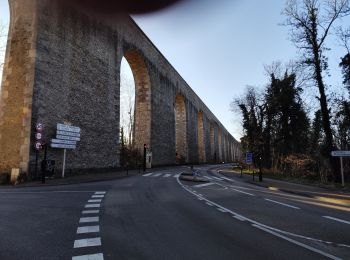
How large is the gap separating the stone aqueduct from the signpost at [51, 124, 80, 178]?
429 mm

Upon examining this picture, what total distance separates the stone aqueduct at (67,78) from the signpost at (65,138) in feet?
1.41

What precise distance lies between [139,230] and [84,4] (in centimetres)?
2372

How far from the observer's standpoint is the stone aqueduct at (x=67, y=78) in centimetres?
2023

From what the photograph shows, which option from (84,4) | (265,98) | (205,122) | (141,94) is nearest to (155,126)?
(141,94)

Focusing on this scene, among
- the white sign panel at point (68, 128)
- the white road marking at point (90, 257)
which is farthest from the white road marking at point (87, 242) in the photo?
the white sign panel at point (68, 128)

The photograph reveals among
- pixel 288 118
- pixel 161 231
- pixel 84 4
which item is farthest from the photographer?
pixel 288 118

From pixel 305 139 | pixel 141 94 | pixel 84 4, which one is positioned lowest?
pixel 305 139

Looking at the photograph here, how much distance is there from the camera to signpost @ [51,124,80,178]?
2147 centimetres

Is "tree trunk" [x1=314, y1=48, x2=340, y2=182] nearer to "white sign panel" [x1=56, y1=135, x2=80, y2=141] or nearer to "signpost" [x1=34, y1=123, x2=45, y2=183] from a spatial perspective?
"white sign panel" [x1=56, y1=135, x2=80, y2=141]

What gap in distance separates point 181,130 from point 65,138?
36417 millimetres

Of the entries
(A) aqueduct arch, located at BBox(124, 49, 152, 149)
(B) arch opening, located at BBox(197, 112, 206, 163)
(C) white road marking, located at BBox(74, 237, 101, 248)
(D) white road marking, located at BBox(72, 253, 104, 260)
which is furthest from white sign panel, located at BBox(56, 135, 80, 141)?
(B) arch opening, located at BBox(197, 112, 206, 163)

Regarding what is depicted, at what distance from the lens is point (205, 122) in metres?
78.7

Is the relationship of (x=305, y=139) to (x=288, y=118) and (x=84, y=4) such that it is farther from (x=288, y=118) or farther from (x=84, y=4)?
(x=84, y=4)

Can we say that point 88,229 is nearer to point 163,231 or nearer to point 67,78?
point 163,231
